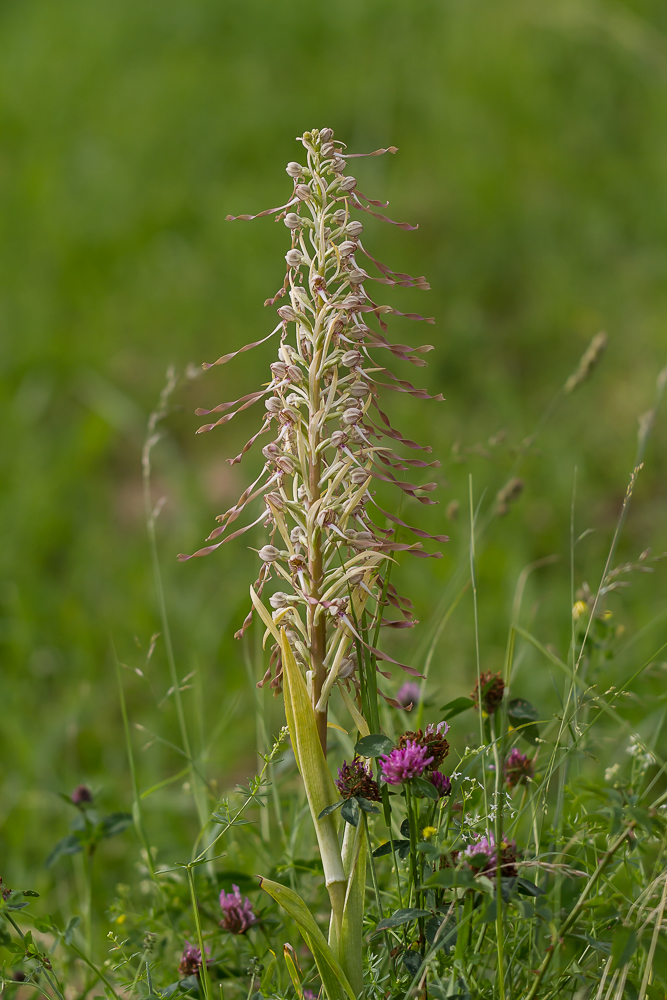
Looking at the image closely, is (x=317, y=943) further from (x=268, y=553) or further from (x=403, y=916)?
(x=268, y=553)

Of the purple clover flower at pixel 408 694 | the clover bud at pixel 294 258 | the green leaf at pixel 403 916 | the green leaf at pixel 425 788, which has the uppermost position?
the clover bud at pixel 294 258

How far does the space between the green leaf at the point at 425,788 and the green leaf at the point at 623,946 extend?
0.88 feet

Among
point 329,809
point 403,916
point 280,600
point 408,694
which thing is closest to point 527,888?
point 403,916

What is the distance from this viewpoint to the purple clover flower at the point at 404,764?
1.11 meters

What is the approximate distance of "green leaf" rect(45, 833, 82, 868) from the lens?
60.6 inches

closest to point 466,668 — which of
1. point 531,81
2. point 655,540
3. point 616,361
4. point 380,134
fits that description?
point 655,540

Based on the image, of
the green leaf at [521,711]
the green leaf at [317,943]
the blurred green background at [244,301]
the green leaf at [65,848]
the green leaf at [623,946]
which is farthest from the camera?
the blurred green background at [244,301]

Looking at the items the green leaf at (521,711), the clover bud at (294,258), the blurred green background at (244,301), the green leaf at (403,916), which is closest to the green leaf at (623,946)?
the green leaf at (403,916)

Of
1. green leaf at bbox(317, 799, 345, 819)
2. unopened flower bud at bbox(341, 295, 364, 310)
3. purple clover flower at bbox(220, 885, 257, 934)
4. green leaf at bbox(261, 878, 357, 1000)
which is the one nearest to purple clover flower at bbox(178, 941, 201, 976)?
purple clover flower at bbox(220, 885, 257, 934)

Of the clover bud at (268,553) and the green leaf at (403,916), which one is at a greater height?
the clover bud at (268,553)

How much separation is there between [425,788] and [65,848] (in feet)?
2.59

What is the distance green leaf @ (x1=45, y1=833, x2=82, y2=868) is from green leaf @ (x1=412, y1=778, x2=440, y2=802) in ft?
2.39

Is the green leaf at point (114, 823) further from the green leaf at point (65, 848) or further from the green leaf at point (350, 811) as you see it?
the green leaf at point (350, 811)

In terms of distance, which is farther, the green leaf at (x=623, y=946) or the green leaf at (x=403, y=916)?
the green leaf at (x=403, y=916)
